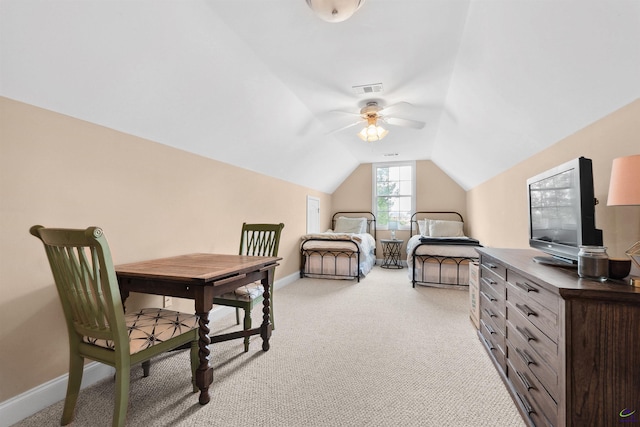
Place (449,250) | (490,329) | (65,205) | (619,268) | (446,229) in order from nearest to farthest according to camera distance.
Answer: (619,268), (65,205), (490,329), (449,250), (446,229)

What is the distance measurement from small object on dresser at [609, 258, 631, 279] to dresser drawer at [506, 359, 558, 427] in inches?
23.5

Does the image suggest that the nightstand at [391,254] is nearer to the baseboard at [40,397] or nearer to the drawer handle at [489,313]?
the drawer handle at [489,313]

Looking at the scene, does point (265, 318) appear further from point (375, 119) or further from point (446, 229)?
point (446, 229)

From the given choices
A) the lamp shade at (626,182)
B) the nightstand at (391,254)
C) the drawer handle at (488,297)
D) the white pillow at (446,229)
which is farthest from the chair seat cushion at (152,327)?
the white pillow at (446,229)

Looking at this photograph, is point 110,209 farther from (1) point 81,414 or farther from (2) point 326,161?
(2) point 326,161

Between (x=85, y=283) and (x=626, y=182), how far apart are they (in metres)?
2.49

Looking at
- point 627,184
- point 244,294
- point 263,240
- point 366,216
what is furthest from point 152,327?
point 366,216

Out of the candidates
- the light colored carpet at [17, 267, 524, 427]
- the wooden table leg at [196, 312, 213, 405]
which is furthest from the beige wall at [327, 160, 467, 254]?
the wooden table leg at [196, 312, 213, 405]

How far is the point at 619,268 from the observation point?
1.14 m

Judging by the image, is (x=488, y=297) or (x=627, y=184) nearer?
(x=627, y=184)

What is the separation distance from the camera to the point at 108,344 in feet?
4.37

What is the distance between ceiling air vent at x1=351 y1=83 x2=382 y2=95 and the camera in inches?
107

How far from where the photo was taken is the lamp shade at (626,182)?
3.70 ft

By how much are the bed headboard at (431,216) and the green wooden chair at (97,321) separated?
552 cm
